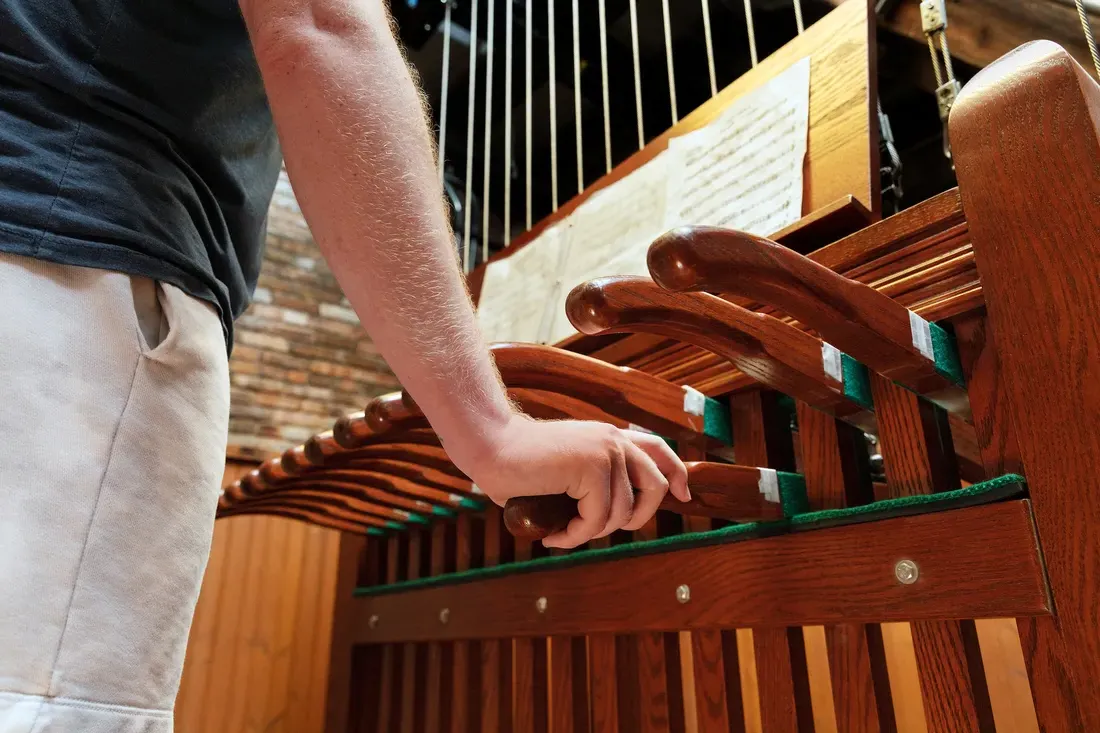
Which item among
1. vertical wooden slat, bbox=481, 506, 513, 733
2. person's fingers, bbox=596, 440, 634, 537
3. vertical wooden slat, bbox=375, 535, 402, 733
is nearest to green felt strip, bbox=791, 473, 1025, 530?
Answer: person's fingers, bbox=596, 440, 634, 537

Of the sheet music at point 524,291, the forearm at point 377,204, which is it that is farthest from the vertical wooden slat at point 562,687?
the forearm at point 377,204

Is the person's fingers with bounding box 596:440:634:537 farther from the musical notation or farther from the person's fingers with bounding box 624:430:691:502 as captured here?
the musical notation

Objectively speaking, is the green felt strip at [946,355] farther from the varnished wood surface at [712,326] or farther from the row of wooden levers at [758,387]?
the varnished wood surface at [712,326]

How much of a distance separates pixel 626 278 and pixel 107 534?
0.51 metres

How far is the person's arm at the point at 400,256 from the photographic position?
23.7 inches

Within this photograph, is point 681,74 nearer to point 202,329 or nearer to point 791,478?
point 791,478

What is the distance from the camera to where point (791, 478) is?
1.00 m

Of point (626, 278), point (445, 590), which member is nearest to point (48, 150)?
point (626, 278)

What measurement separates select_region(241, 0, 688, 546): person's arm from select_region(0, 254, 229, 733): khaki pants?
8.6 inches

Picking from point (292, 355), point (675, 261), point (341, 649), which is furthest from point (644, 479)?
point (292, 355)

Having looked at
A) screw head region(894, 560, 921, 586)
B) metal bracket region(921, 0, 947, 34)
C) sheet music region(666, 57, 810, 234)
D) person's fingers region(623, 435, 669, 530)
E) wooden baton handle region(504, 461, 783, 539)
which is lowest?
screw head region(894, 560, 921, 586)

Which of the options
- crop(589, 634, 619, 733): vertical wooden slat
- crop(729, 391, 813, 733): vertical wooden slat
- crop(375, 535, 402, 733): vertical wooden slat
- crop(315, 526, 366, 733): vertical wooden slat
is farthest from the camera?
crop(315, 526, 366, 733): vertical wooden slat

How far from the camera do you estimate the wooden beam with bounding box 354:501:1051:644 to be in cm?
78

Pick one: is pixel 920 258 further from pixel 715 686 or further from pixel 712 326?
pixel 715 686
